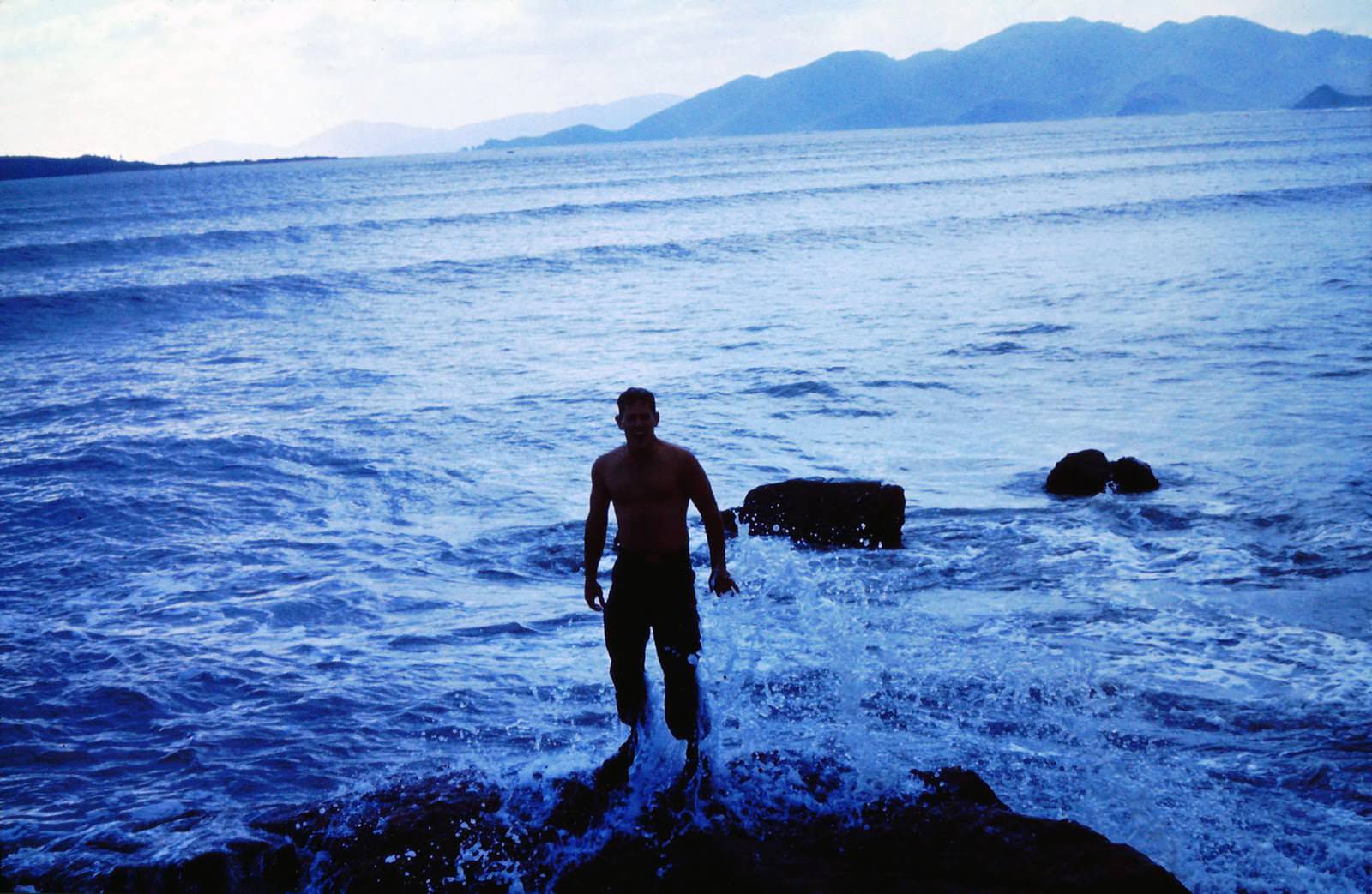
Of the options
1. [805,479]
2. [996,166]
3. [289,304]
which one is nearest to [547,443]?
[805,479]

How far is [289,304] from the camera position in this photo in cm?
3281

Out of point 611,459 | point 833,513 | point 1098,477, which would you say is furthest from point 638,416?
point 1098,477

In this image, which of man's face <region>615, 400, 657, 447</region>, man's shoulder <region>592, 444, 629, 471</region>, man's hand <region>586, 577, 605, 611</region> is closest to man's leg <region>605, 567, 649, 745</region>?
Answer: man's hand <region>586, 577, 605, 611</region>

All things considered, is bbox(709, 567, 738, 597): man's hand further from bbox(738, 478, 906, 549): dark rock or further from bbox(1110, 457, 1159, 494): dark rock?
bbox(1110, 457, 1159, 494): dark rock

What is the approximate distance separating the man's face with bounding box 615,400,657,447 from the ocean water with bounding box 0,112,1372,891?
152cm

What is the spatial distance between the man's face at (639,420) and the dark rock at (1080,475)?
294 inches

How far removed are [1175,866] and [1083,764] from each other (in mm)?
1052

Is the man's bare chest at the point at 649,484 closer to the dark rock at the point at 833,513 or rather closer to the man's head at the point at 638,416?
the man's head at the point at 638,416

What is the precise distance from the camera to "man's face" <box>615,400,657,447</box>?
4988 millimetres

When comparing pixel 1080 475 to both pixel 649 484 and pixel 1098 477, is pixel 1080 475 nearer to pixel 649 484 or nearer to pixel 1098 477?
pixel 1098 477

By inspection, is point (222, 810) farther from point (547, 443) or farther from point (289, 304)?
point (289, 304)

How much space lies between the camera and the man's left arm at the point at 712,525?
5.23 metres

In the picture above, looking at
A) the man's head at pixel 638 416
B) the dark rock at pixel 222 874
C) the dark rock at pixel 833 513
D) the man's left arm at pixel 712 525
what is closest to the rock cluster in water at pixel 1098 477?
the dark rock at pixel 833 513

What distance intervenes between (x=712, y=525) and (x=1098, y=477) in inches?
284
